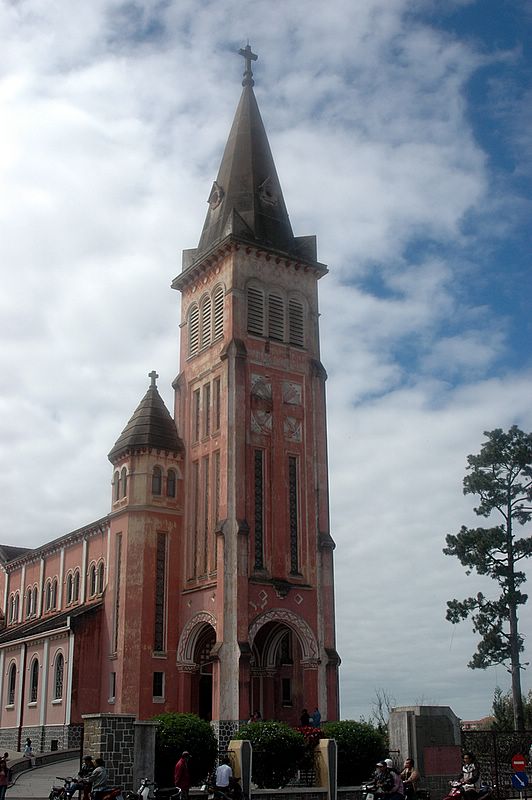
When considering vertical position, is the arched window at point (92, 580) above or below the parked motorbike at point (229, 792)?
above

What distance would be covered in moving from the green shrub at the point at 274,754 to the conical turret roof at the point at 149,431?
17095 mm

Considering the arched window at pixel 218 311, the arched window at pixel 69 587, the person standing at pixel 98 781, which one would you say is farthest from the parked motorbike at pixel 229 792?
the arched window at pixel 69 587

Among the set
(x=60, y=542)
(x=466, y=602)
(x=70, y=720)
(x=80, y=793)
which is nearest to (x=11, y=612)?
(x=60, y=542)

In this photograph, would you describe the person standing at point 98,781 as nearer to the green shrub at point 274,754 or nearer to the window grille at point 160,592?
the green shrub at point 274,754

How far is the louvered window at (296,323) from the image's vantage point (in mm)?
43656

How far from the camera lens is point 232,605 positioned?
36.8m

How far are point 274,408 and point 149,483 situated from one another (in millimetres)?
6343

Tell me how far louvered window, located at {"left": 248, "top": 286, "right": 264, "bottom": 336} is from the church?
0.10 m

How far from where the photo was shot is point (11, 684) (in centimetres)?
4675

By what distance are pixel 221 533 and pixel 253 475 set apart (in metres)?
3.02

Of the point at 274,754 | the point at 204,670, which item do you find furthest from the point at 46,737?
the point at 274,754

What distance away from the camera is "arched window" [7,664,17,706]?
4619 centimetres

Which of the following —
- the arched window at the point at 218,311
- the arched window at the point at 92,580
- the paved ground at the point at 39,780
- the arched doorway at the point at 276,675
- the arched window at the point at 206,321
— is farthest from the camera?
the arched window at the point at 92,580

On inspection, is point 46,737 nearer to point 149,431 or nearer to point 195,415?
point 149,431
